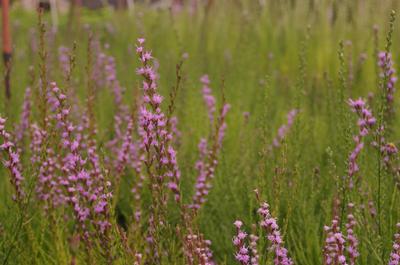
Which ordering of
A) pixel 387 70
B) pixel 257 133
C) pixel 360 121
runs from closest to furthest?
pixel 387 70, pixel 360 121, pixel 257 133

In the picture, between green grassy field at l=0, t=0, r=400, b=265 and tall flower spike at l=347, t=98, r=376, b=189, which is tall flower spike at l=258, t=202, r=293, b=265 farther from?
tall flower spike at l=347, t=98, r=376, b=189

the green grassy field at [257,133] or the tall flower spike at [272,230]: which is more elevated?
the green grassy field at [257,133]

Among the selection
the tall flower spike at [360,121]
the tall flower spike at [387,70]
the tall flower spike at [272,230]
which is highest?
the tall flower spike at [387,70]

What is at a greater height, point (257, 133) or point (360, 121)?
point (257, 133)

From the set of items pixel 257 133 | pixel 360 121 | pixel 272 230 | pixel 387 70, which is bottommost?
pixel 272 230

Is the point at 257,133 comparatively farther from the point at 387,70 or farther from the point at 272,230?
the point at 272,230

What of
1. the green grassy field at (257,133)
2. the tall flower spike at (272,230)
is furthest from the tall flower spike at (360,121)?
the tall flower spike at (272,230)

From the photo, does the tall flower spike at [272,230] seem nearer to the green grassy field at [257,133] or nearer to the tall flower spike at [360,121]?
the green grassy field at [257,133]

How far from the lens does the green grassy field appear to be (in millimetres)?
2258

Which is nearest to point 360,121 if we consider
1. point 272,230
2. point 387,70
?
point 387,70

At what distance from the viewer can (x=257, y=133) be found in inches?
131

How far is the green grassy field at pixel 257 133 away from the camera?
226 cm

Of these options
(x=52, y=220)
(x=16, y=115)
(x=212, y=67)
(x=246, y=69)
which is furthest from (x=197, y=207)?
(x=212, y=67)

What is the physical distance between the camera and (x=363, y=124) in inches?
85.2
